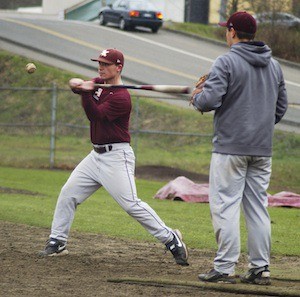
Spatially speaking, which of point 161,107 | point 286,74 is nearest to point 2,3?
point 286,74

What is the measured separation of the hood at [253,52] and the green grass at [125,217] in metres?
3.42

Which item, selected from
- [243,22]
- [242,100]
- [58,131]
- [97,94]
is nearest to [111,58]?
[97,94]

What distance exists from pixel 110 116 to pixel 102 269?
146 cm

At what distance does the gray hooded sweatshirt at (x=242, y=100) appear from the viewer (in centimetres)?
847

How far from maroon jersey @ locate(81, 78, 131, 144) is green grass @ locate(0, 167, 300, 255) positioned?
226 cm

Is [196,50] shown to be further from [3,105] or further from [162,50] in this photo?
[3,105]

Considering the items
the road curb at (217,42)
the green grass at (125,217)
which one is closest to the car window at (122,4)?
the road curb at (217,42)

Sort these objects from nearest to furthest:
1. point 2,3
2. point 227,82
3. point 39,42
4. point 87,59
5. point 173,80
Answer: point 227,82 → point 173,80 → point 87,59 → point 39,42 → point 2,3

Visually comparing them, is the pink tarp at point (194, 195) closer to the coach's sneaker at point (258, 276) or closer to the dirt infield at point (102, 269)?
the dirt infield at point (102, 269)

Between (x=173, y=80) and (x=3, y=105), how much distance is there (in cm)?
568

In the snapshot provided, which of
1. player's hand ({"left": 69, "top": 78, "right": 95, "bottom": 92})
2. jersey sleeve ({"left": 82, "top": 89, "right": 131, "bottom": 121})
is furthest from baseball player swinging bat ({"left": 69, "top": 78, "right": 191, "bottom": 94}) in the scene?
jersey sleeve ({"left": 82, "top": 89, "right": 131, "bottom": 121})

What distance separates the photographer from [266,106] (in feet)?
28.3

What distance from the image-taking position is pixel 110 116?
9.90 m

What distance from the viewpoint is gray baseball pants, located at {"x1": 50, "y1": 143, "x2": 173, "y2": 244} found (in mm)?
10055
